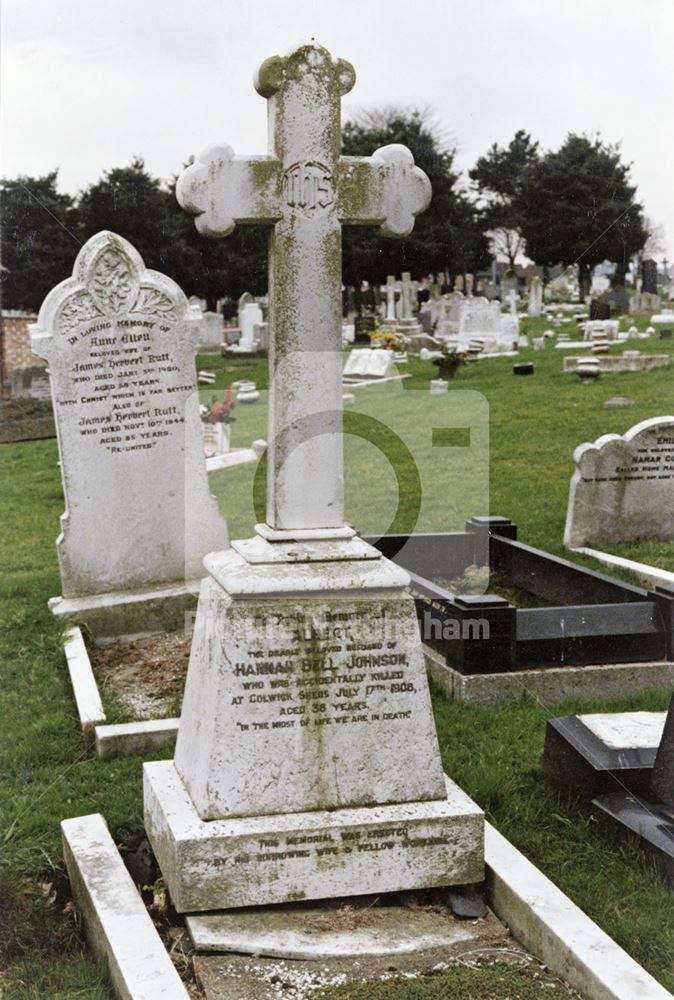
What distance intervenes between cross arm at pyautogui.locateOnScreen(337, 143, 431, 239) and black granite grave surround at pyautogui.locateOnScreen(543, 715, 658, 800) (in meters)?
2.20

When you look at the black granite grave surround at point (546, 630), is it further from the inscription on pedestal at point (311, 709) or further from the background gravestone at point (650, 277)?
the background gravestone at point (650, 277)

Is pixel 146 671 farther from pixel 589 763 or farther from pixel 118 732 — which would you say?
pixel 589 763

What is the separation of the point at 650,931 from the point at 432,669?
2.75 meters

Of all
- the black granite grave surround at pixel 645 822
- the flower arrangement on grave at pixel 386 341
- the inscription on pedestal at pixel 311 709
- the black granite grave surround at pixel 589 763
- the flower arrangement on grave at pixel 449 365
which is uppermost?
the flower arrangement on grave at pixel 386 341

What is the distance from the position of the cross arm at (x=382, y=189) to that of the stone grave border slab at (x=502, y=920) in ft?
7.79

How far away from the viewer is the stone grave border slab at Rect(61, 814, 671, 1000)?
127 inches

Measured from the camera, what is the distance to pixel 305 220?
3938 mm

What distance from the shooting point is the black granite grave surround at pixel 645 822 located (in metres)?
3.92

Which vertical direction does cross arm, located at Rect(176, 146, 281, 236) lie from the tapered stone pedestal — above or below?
above

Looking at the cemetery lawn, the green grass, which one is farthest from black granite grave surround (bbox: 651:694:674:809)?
the green grass

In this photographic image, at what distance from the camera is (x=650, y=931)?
3646mm

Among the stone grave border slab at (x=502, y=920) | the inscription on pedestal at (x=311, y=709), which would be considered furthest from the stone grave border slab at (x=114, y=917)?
the inscription on pedestal at (x=311, y=709)

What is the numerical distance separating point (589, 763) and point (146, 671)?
10.6ft

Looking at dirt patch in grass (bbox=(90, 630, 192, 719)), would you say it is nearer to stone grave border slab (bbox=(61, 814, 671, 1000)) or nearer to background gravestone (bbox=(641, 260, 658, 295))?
stone grave border slab (bbox=(61, 814, 671, 1000))
